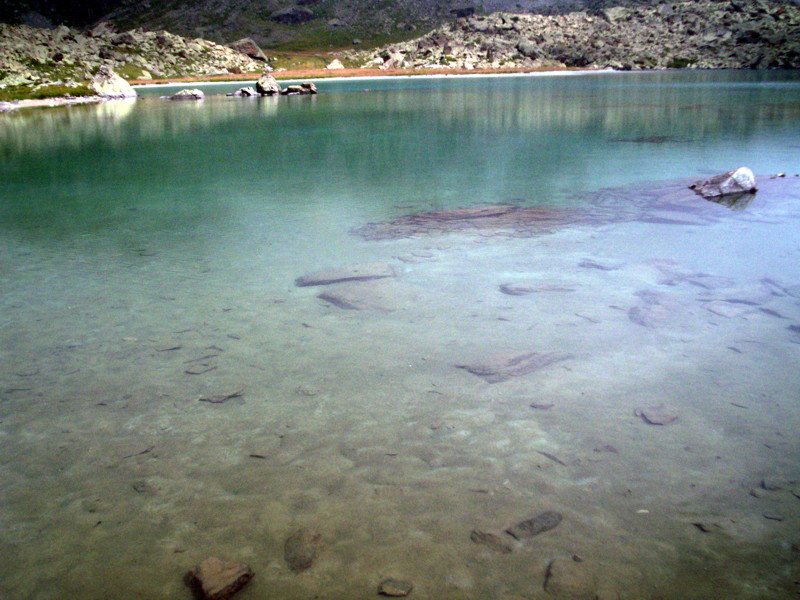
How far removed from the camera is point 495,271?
385 inches

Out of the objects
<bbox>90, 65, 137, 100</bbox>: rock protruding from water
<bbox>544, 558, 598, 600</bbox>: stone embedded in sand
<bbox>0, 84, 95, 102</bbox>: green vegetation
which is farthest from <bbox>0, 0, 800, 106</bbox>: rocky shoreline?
<bbox>544, 558, 598, 600</bbox>: stone embedded in sand

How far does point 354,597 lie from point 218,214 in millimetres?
12336

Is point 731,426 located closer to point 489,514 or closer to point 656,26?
point 489,514

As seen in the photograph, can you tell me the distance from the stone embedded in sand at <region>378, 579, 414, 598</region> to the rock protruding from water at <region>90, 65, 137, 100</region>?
82149 mm

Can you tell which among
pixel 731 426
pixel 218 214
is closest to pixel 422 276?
pixel 731 426

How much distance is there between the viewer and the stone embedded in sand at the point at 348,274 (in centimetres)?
942

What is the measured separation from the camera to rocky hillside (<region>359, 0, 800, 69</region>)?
153 m

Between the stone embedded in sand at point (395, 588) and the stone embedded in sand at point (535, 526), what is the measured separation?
2.75 ft

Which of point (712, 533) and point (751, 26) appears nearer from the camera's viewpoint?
point (712, 533)

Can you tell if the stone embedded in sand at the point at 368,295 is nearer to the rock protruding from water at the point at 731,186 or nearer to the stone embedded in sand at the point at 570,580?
the stone embedded in sand at the point at 570,580

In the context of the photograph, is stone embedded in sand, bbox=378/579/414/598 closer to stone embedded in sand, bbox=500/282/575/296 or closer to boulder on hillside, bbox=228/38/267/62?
stone embedded in sand, bbox=500/282/575/296

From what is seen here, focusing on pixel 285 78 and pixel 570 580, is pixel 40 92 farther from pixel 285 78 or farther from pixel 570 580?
pixel 570 580

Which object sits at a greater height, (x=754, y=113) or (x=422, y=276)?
(x=754, y=113)

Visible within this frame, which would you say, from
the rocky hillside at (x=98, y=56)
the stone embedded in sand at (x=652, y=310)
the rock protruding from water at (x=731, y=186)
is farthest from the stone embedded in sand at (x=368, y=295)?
the rocky hillside at (x=98, y=56)
